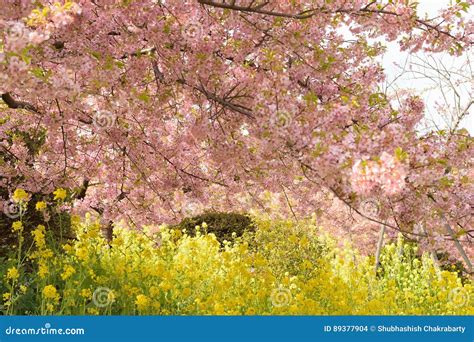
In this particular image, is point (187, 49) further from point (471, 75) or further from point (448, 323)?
point (471, 75)

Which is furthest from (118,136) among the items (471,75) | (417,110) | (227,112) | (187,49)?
(471,75)

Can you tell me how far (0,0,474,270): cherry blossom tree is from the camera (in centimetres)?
430

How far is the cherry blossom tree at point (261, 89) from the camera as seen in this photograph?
14.1ft

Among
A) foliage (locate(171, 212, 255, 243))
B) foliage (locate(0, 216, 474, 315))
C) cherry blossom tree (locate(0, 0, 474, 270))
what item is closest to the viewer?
cherry blossom tree (locate(0, 0, 474, 270))

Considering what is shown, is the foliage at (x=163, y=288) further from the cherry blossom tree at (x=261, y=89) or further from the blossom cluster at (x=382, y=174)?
the blossom cluster at (x=382, y=174)

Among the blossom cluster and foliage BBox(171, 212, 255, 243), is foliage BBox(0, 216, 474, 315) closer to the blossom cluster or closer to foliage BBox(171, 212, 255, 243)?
the blossom cluster

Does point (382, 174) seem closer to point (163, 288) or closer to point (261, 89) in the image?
point (261, 89)

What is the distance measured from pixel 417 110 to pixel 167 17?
8.84 feet

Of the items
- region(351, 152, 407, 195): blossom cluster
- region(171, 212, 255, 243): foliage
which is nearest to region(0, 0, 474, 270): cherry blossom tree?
region(351, 152, 407, 195): blossom cluster

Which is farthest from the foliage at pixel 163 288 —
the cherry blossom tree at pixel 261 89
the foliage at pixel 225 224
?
the foliage at pixel 225 224

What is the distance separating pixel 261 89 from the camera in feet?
16.8

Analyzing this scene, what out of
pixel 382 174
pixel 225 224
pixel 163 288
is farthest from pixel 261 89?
pixel 225 224

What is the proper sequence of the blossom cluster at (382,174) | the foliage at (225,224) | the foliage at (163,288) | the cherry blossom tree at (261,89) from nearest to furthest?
the blossom cluster at (382,174) → the cherry blossom tree at (261,89) → the foliage at (163,288) → the foliage at (225,224)

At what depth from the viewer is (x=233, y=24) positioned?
5.86 m
